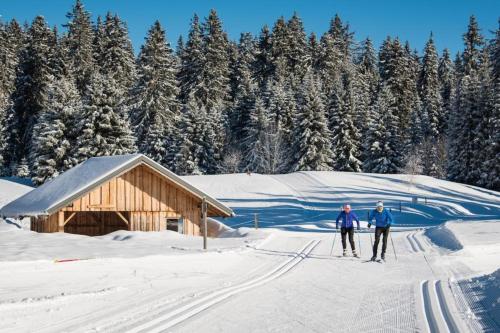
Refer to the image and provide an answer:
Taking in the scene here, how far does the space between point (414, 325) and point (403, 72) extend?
274 ft

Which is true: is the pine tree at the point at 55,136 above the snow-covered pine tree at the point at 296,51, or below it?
below

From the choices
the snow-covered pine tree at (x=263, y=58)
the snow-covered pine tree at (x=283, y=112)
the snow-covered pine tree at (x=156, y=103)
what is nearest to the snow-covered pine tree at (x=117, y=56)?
the snow-covered pine tree at (x=156, y=103)

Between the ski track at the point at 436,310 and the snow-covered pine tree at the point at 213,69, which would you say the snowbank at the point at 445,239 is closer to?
the ski track at the point at 436,310

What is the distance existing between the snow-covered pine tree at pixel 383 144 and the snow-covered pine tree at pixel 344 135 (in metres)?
1.60

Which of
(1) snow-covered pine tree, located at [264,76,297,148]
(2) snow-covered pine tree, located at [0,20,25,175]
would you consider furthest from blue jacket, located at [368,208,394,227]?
(2) snow-covered pine tree, located at [0,20,25,175]

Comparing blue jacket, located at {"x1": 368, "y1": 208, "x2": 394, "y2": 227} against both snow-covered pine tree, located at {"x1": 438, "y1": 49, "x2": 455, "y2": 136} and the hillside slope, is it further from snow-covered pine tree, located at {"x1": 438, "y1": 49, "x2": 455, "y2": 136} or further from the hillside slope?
snow-covered pine tree, located at {"x1": 438, "y1": 49, "x2": 455, "y2": 136}

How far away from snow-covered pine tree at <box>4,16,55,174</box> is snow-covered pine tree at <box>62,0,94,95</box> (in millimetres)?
6693

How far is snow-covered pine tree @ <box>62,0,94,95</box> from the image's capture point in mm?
69000

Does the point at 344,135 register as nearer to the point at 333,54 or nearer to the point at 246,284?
the point at 333,54

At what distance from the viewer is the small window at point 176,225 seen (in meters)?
23.8

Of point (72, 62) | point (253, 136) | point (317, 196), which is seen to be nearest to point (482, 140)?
point (317, 196)

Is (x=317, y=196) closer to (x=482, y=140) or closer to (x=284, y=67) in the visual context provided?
(x=482, y=140)

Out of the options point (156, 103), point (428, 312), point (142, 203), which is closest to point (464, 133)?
point (156, 103)

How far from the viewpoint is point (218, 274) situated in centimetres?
1211
